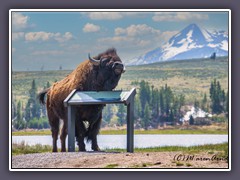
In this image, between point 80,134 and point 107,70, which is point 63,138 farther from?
point 107,70

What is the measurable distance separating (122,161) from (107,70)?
9.14 ft

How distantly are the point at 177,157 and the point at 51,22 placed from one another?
4366mm

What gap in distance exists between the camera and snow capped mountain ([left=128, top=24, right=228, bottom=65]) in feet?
99.3

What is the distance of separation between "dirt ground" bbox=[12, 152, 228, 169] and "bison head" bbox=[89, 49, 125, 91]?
1924mm

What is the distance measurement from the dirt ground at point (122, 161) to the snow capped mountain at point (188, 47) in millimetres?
2665

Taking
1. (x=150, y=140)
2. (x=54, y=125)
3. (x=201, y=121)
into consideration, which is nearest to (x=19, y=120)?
(x=54, y=125)

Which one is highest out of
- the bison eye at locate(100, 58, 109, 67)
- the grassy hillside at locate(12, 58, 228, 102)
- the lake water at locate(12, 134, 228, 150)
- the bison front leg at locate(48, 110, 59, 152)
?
the bison eye at locate(100, 58, 109, 67)

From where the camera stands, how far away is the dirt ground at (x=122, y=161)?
28625mm

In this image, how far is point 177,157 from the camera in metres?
29.0

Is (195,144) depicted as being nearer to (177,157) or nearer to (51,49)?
(177,157)

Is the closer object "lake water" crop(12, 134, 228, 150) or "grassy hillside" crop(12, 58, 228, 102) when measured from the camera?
A: "lake water" crop(12, 134, 228, 150)

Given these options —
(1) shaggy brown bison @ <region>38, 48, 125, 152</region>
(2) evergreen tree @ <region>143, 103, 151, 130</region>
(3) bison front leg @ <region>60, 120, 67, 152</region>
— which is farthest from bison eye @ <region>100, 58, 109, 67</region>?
(3) bison front leg @ <region>60, 120, 67, 152</region>

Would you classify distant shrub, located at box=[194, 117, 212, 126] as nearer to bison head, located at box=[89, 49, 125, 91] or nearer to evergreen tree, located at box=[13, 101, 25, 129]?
bison head, located at box=[89, 49, 125, 91]
